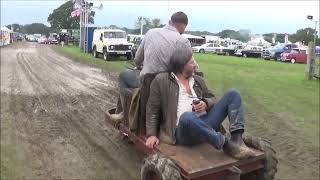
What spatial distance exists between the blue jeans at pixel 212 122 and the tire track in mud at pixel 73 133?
3.84ft

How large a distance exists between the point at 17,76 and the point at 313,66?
37.5ft

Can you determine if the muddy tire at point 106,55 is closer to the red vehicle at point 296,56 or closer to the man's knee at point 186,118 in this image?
the red vehicle at point 296,56

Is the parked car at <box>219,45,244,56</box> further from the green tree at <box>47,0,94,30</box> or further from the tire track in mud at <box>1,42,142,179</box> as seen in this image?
the tire track in mud at <box>1,42,142,179</box>

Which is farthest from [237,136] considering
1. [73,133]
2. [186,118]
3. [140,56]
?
[73,133]

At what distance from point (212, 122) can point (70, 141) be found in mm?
2974

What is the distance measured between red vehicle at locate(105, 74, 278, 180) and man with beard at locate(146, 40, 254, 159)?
0.12 metres

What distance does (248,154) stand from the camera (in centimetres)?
509

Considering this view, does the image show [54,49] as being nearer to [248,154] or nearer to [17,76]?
[17,76]

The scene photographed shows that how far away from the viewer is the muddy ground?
20.6ft

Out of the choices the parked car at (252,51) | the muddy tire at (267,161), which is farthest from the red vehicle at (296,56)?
the muddy tire at (267,161)

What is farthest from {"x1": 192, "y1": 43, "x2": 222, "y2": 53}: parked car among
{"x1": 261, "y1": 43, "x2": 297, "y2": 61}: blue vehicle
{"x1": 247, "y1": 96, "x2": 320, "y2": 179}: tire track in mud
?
{"x1": 247, "y1": 96, "x2": 320, "y2": 179}: tire track in mud

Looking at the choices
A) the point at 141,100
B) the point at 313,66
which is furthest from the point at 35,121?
the point at 313,66

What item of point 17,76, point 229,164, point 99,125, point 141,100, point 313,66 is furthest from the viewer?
point 313,66

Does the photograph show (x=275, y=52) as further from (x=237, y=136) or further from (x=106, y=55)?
(x=237, y=136)
